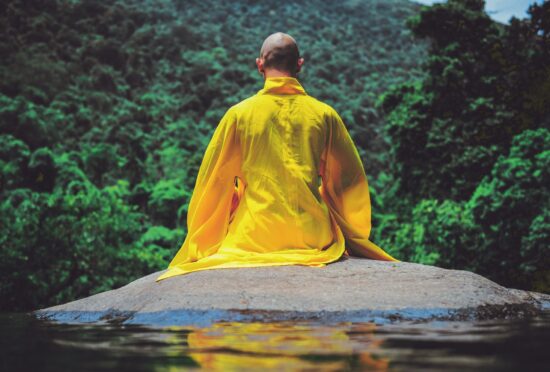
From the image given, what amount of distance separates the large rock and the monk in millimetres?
359

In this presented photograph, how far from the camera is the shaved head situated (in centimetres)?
462

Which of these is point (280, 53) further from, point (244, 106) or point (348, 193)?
point (348, 193)

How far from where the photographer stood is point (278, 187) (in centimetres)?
446

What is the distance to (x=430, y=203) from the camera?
50.1 feet

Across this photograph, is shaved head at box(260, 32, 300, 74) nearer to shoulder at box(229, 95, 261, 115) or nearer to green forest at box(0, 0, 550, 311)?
shoulder at box(229, 95, 261, 115)

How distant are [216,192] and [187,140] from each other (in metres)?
23.9

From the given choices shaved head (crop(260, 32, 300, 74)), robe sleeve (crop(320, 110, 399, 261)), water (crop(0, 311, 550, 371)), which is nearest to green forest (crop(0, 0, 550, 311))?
robe sleeve (crop(320, 110, 399, 261))

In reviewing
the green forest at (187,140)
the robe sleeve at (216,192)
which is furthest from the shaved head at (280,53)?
the green forest at (187,140)

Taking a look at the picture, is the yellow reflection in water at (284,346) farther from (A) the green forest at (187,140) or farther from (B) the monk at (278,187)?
(A) the green forest at (187,140)

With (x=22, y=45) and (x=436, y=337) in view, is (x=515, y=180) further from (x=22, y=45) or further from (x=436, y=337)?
(x=22, y=45)

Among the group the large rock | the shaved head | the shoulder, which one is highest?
the shaved head

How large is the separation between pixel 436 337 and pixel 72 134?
83.8ft

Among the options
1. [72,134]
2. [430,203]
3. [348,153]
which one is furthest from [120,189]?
[348,153]

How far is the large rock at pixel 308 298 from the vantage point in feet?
10.9
